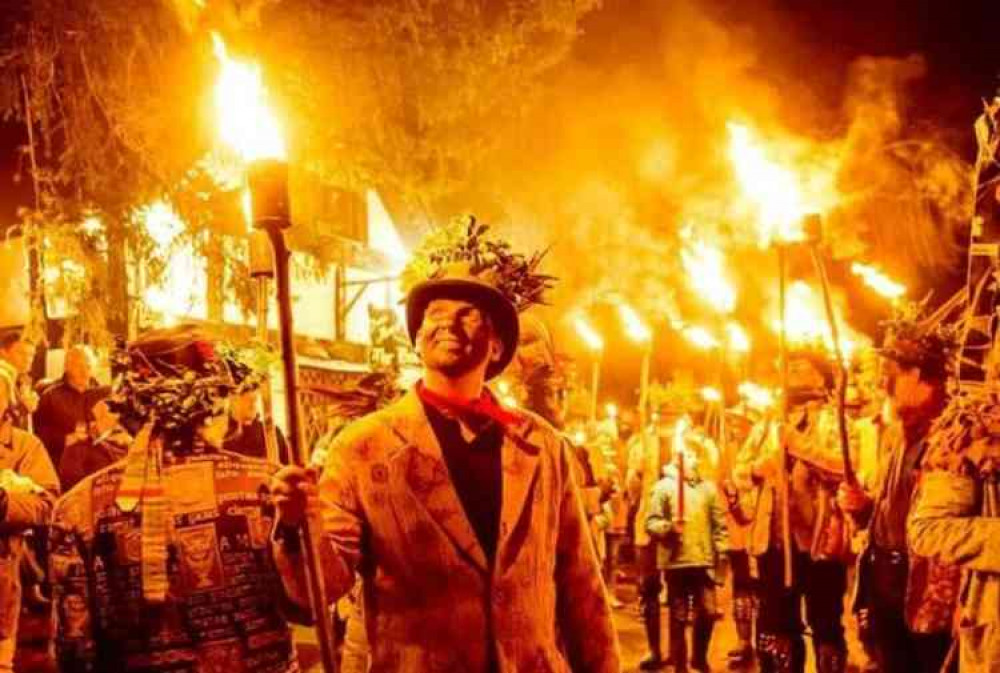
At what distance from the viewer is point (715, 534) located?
1033 cm

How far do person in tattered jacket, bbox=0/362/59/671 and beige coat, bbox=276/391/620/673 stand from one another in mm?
3735

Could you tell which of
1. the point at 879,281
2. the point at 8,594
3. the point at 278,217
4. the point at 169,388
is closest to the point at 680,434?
the point at 8,594

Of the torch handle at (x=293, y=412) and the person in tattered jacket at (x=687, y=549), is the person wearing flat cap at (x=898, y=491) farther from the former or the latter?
the torch handle at (x=293, y=412)

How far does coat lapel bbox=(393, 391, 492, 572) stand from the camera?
3621 millimetres

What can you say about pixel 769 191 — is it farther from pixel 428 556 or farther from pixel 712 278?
pixel 428 556

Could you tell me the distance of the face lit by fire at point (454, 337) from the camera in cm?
396

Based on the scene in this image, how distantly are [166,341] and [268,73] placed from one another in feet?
27.5

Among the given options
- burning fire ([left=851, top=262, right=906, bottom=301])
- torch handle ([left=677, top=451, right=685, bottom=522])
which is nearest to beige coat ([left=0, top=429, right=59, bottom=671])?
torch handle ([left=677, top=451, right=685, bottom=522])

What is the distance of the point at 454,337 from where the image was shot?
397cm

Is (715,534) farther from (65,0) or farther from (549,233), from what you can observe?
(549,233)

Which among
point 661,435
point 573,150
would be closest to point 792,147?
point 573,150

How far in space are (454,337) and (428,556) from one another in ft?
2.74

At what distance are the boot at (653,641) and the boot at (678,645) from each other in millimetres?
285

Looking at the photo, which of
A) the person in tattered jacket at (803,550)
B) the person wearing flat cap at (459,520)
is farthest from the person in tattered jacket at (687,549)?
the person wearing flat cap at (459,520)
